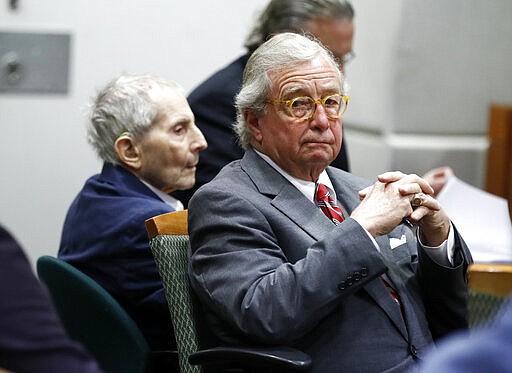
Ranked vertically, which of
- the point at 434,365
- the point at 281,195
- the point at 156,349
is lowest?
the point at 156,349

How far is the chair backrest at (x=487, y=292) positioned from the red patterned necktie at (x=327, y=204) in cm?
85

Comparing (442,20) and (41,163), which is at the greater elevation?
(442,20)

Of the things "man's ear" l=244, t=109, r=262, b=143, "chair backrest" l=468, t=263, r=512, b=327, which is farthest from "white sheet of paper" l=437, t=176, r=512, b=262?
"chair backrest" l=468, t=263, r=512, b=327

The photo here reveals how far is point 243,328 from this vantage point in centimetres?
232

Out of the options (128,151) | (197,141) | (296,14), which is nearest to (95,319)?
(128,151)

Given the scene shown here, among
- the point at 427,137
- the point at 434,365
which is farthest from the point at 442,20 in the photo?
the point at 434,365

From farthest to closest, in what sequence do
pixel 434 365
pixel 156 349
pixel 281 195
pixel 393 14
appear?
pixel 393 14 → pixel 156 349 → pixel 281 195 → pixel 434 365

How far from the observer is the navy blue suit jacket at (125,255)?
9.40ft

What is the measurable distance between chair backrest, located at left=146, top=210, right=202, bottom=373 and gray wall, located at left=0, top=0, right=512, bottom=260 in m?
2.09

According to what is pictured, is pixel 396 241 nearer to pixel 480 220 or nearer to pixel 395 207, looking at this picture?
pixel 395 207

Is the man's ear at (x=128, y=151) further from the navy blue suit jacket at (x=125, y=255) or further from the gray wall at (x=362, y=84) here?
the gray wall at (x=362, y=84)

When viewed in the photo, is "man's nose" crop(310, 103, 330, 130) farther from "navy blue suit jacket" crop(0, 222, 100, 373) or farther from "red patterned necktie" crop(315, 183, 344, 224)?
"navy blue suit jacket" crop(0, 222, 100, 373)

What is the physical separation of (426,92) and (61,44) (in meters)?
1.69

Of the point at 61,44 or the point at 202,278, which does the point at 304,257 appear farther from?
the point at 61,44
